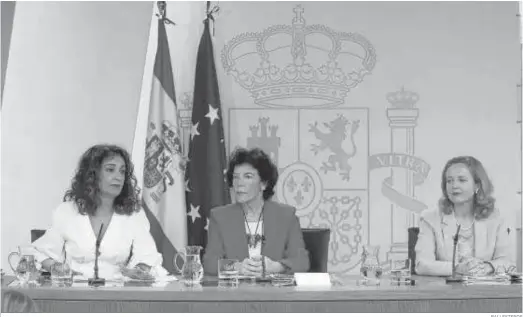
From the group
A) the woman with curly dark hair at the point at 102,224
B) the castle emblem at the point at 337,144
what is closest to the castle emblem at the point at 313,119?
the castle emblem at the point at 337,144

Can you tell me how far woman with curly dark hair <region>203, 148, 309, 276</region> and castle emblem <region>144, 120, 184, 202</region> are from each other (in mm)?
867

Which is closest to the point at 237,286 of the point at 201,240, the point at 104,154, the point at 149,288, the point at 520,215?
the point at 149,288

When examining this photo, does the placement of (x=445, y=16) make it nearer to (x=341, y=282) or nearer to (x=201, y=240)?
(x=201, y=240)

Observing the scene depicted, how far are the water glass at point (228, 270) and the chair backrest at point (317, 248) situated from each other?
76 cm

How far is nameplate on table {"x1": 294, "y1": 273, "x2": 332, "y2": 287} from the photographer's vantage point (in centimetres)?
328

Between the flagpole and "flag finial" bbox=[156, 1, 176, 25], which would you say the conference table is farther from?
"flag finial" bbox=[156, 1, 176, 25]

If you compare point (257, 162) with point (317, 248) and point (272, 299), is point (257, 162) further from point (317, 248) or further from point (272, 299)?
point (272, 299)

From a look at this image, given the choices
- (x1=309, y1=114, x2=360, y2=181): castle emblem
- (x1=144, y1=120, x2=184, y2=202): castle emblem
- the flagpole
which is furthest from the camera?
(x1=309, y1=114, x2=360, y2=181): castle emblem

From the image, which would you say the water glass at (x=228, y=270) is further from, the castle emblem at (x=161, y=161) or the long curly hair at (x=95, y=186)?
the castle emblem at (x=161, y=161)

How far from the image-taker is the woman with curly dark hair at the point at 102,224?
12.4 feet

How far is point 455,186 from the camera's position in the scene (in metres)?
3.94

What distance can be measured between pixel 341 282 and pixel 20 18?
311 centimetres

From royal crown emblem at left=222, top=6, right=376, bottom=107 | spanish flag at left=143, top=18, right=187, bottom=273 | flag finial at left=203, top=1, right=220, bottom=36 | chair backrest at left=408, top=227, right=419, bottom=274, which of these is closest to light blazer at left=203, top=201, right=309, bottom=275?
chair backrest at left=408, top=227, right=419, bottom=274

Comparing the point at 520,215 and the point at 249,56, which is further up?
the point at 249,56
